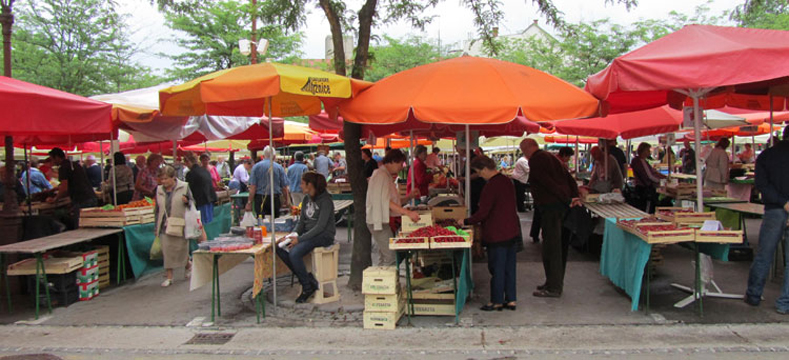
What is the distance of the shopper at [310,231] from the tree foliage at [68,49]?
16.8 metres

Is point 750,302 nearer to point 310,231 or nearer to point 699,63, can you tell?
point 699,63

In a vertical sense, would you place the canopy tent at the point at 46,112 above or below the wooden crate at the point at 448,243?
above

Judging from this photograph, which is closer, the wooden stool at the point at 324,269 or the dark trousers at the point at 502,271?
the dark trousers at the point at 502,271

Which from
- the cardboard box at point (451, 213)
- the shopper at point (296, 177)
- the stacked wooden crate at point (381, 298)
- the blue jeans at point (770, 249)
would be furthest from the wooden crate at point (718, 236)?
the shopper at point (296, 177)

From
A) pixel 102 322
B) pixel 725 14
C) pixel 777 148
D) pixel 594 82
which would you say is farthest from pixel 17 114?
pixel 725 14

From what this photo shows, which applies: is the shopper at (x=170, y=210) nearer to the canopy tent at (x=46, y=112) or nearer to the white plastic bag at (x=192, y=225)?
the white plastic bag at (x=192, y=225)

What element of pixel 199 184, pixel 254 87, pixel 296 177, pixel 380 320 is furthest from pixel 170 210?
pixel 296 177

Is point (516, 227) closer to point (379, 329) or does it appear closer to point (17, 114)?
point (379, 329)

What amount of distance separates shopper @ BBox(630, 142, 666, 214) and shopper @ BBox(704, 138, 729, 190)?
242 cm

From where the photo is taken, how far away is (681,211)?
6.53 m

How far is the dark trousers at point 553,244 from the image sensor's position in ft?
21.2

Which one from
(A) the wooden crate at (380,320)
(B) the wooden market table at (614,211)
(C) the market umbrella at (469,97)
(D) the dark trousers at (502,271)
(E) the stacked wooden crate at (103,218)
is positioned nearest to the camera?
(C) the market umbrella at (469,97)

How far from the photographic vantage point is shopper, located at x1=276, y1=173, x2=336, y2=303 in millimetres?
6367

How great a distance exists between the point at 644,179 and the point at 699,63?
5.96 metres
